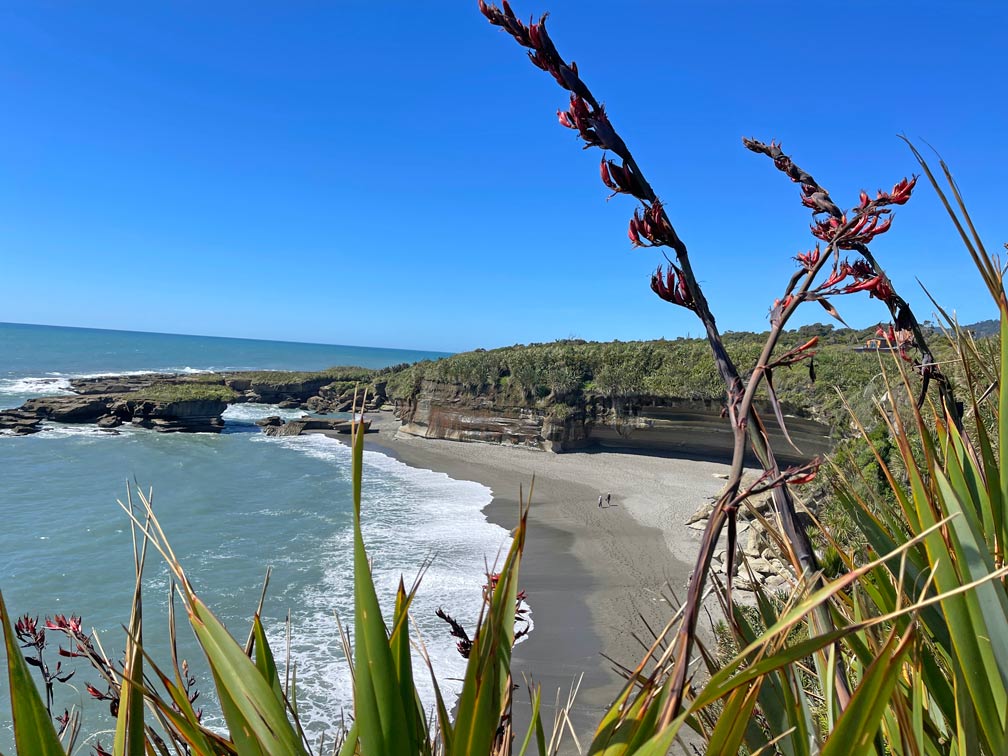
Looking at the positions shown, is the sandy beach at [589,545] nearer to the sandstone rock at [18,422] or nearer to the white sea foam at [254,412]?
the white sea foam at [254,412]

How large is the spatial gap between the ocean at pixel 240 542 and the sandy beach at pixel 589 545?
1.09 metres

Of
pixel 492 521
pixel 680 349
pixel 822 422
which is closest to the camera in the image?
pixel 492 521

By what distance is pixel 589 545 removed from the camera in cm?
1462

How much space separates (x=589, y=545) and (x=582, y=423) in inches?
467

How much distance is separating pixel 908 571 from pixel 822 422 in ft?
67.5

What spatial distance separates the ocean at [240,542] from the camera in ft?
29.7

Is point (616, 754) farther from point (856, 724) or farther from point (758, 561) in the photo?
point (758, 561)

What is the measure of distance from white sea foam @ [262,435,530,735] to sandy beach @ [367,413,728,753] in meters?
0.98

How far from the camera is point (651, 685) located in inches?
27.1

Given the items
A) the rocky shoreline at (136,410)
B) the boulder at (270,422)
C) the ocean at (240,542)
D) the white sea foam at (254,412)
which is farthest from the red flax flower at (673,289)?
the white sea foam at (254,412)

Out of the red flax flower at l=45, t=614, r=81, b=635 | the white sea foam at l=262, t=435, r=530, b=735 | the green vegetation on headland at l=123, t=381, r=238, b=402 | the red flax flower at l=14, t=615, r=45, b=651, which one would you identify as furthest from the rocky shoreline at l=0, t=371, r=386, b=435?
the red flax flower at l=45, t=614, r=81, b=635

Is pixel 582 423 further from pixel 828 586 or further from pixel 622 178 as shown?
pixel 828 586

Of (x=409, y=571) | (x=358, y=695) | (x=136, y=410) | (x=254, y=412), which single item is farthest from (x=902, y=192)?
(x=254, y=412)


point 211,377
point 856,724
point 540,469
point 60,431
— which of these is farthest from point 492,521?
point 211,377
